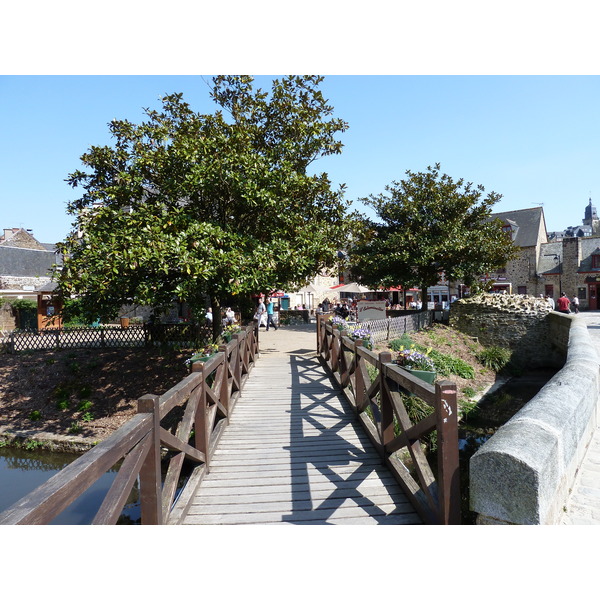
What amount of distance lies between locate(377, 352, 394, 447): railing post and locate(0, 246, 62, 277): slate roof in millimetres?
27188

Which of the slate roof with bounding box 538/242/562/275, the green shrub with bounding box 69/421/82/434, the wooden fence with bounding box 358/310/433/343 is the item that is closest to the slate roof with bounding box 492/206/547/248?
the slate roof with bounding box 538/242/562/275

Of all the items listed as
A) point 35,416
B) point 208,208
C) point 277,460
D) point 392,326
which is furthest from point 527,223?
point 277,460

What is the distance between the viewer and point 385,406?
14.2 feet

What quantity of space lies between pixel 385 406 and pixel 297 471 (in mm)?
1132

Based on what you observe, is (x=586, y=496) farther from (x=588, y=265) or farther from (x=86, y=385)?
(x=588, y=265)

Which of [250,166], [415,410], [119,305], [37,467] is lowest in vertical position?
[37,467]

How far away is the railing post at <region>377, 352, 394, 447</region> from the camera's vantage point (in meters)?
4.26

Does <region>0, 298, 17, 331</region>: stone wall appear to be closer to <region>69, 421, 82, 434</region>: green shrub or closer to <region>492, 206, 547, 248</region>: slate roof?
<region>69, 421, 82, 434</region>: green shrub

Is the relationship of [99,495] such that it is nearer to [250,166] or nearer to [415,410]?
[415,410]

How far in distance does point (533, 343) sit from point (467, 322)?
2.51 metres

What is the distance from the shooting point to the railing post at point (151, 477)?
114 inches

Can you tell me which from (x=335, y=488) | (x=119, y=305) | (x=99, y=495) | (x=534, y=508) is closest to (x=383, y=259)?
(x=119, y=305)

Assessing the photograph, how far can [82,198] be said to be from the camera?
10.6m

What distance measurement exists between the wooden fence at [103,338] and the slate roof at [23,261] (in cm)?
1297
